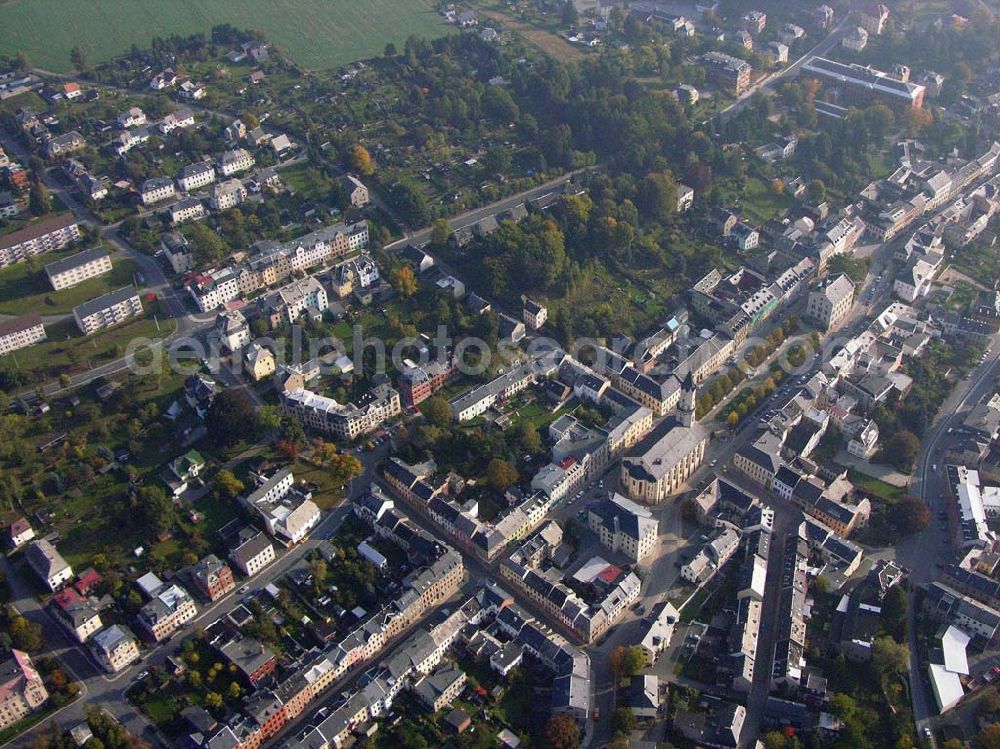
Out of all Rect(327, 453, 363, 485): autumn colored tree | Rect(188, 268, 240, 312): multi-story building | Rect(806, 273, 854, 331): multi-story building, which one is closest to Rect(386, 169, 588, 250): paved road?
Rect(188, 268, 240, 312): multi-story building

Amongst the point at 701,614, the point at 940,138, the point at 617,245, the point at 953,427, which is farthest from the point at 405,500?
the point at 940,138

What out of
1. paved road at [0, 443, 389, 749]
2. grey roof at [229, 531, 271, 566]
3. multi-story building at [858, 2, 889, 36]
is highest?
multi-story building at [858, 2, 889, 36]

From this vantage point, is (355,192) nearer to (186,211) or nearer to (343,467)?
(186,211)

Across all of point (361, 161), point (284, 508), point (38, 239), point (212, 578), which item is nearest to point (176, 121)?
point (361, 161)

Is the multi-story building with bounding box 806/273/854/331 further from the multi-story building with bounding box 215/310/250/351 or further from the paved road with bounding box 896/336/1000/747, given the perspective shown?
the multi-story building with bounding box 215/310/250/351

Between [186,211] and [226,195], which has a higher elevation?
[226,195]
